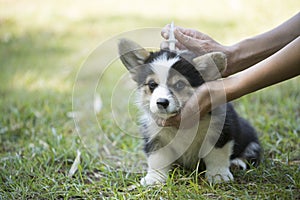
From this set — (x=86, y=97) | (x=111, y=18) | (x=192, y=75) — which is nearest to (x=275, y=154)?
(x=192, y=75)

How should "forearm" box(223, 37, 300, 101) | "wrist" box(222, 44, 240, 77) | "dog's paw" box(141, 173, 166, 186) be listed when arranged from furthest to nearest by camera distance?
"wrist" box(222, 44, 240, 77) < "dog's paw" box(141, 173, 166, 186) < "forearm" box(223, 37, 300, 101)

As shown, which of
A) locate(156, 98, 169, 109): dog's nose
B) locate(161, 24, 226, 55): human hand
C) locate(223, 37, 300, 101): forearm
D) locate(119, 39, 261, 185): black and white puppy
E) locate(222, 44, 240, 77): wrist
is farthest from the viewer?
A: locate(222, 44, 240, 77): wrist

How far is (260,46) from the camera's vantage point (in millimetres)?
3461

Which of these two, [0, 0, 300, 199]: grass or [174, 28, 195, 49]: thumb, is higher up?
[174, 28, 195, 49]: thumb

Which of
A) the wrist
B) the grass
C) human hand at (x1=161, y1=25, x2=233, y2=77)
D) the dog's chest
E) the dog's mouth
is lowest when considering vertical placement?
the grass

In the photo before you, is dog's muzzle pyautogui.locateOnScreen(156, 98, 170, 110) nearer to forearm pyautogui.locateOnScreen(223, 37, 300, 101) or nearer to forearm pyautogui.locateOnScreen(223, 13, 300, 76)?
forearm pyautogui.locateOnScreen(223, 37, 300, 101)

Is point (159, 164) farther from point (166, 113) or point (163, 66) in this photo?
point (163, 66)

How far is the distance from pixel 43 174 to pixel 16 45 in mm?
6163

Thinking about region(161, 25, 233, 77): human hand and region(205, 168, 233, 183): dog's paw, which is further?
region(161, 25, 233, 77): human hand

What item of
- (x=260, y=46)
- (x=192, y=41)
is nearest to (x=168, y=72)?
(x=192, y=41)

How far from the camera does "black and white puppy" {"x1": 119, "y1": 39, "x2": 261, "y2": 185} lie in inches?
114

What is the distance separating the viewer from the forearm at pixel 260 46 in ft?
11.1

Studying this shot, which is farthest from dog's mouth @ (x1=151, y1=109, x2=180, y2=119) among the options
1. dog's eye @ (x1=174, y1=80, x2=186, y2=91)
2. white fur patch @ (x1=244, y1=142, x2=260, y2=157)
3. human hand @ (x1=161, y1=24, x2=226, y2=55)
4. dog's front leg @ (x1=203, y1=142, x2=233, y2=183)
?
white fur patch @ (x1=244, y1=142, x2=260, y2=157)

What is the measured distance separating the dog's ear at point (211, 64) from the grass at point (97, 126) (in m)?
0.71
